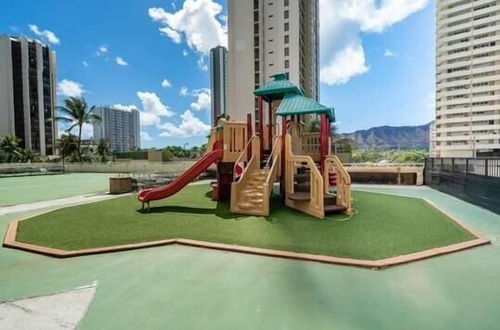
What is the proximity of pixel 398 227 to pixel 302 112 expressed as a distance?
3.55 m

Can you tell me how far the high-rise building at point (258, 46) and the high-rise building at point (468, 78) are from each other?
126ft

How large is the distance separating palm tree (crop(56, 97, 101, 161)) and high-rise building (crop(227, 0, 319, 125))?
1980 cm

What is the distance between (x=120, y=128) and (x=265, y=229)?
87280 millimetres

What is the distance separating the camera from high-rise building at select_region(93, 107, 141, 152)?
77.1 metres

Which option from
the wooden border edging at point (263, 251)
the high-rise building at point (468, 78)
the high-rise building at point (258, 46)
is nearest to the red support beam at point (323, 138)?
the wooden border edging at point (263, 251)

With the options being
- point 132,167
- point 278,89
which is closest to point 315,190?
point 278,89

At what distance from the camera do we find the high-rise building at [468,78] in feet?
187

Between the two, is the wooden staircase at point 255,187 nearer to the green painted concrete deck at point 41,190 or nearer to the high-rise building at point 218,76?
the green painted concrete deck at point 41,190

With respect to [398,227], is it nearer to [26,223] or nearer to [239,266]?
[239,266]

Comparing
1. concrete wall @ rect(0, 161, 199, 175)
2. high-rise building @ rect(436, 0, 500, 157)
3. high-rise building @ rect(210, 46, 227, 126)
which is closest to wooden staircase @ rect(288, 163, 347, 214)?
concrete wall @ rect(0, 161, 199, 175)

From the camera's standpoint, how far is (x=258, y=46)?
45312mm

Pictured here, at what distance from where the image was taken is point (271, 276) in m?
3.62

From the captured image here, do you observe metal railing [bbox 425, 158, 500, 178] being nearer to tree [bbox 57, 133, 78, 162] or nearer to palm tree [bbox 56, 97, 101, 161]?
palm tree [bbox 56, 97, 101, 161]

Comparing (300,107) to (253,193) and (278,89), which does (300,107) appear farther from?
(253,193)
